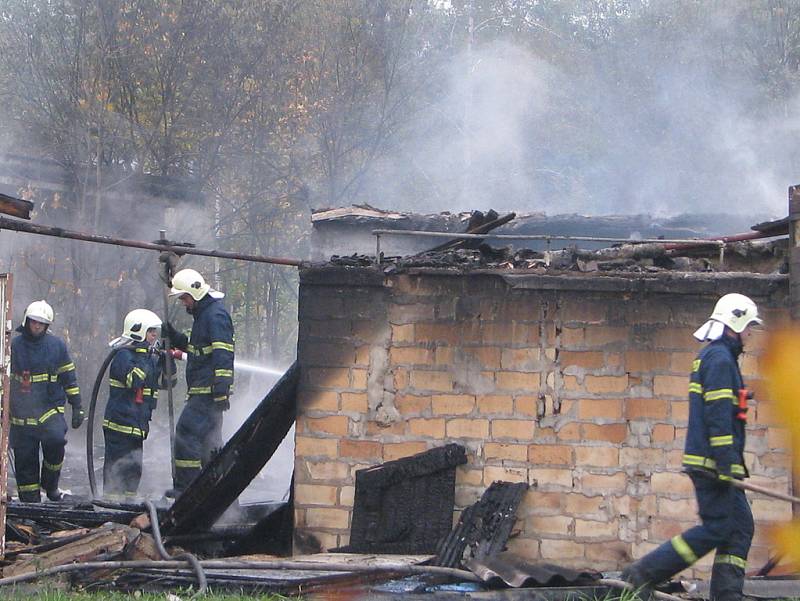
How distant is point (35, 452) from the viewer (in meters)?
9.16

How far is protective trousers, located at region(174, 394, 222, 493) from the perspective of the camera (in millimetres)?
8148

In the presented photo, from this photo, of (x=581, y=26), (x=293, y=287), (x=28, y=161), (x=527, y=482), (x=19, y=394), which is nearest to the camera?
(x=527, y=482)

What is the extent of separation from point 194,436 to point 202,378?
479 mm

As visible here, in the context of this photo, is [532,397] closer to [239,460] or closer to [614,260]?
[614,260]

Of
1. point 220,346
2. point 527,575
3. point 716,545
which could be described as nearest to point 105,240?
point 220,346

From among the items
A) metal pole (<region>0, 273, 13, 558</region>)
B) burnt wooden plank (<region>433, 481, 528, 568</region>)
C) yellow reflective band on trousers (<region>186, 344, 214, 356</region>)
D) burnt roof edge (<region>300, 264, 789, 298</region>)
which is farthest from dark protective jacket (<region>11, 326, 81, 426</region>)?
burnt wooden plank (<region>433, 481, 528, 568</region>)

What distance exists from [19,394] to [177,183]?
7.97 metres

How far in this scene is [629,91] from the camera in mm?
23594

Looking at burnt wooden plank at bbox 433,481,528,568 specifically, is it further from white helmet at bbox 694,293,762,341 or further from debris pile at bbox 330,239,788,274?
white helmet at bbox 694,293,762,341

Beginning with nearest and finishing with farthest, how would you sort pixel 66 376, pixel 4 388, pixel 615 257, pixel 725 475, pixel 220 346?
pixel 725 475
pixel 4 388
pixel 615 257
pixel 220 346
pixel 66 376

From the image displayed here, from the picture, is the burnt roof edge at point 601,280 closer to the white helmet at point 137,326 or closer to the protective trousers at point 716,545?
the protective trousers at point 716,545

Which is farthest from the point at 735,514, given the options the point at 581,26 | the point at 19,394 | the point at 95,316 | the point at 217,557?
the point at 581,26

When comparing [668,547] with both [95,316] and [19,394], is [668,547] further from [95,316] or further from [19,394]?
[95,316]

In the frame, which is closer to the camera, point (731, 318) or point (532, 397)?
point (731, 318)
